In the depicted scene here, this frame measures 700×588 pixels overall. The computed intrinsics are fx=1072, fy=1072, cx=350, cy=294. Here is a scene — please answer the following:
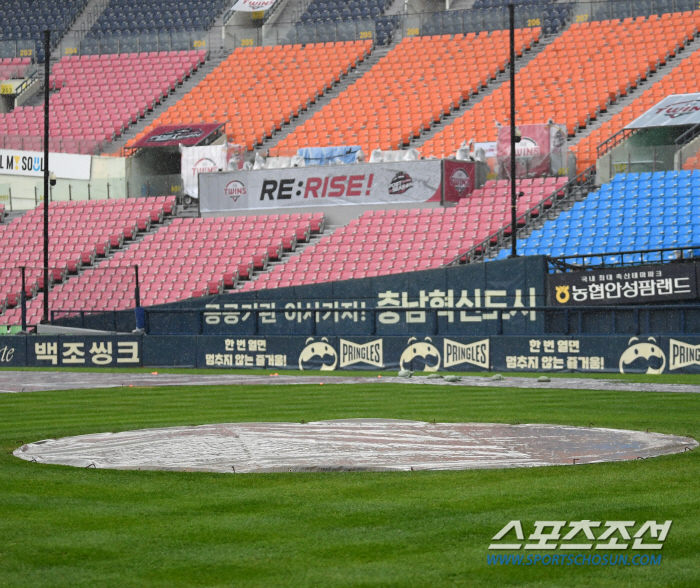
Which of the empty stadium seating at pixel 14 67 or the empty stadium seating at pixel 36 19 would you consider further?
the empty stadium seating at pixel 36 19

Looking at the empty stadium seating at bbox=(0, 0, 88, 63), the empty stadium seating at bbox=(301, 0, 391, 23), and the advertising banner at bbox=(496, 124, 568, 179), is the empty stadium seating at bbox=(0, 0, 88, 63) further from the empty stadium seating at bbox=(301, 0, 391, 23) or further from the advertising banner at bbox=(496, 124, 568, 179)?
the advertising banner at bbox=(496, 124, 568, 179)

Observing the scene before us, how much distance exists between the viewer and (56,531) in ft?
20.9

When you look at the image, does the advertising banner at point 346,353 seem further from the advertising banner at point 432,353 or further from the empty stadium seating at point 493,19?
the empty stadium seating at point 493,19

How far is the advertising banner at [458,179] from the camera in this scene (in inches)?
1371

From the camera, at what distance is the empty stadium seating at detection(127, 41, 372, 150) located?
147 ft

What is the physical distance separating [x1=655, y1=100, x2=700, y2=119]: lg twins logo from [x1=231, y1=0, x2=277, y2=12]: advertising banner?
23.0 m

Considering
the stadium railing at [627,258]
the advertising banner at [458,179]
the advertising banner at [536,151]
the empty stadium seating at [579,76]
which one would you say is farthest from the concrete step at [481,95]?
the stadium railing at [627,258]

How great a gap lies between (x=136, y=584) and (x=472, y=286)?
21750mm

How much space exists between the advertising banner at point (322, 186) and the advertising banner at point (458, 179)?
11.2 inches

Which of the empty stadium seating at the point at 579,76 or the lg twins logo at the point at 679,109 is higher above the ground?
the empty stadium seating at the point at 579,76

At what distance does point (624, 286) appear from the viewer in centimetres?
2419

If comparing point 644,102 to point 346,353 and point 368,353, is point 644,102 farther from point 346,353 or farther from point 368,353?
point 346,353

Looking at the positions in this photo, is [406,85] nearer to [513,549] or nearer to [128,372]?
[128,372]

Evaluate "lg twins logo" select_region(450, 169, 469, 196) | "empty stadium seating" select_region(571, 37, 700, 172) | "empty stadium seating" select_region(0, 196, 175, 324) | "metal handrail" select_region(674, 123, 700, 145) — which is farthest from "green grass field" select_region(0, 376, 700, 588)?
"empty stadium seating" select_region(0, 196, 175, 324)
